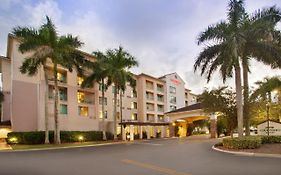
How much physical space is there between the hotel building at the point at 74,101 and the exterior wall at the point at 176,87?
0.24 meters

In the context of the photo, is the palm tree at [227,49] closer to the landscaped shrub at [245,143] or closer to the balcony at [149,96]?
the landscaped shrub at [245,143]

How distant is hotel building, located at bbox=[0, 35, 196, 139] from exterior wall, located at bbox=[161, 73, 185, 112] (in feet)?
0.80

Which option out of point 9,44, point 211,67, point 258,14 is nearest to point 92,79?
point 9,44

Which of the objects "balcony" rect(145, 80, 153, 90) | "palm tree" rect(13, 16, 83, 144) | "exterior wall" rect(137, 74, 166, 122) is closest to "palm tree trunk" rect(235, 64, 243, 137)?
"palm tree" rect(13, 16, 83, 144)

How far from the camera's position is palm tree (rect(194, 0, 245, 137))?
20.8 m

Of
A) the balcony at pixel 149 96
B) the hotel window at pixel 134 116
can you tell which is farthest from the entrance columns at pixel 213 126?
the balcony at pixel 149 96

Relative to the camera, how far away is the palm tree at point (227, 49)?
20.8m

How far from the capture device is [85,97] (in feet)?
159

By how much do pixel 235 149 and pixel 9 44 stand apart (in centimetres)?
3508

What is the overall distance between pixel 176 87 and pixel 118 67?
3296 cm

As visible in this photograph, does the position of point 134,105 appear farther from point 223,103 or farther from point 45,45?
point 223,103

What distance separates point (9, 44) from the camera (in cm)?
4125

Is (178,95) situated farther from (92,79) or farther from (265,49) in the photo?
(265,49)

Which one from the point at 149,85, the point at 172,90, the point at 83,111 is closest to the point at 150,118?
the point at 149,85
